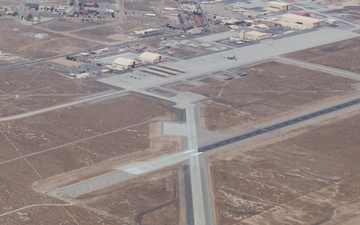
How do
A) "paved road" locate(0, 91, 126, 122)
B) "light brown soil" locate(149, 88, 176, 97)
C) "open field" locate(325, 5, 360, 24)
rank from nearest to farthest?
1. "paved road" locate(0, 91, 126, 122)
2. "light brown soil" locate(149, 88, 176, 97)
3. "open field" locate(325, 5, 360, 24)

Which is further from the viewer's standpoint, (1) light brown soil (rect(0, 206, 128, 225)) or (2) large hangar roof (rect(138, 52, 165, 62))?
(2) large hangar roof (rect(138, 52, 165, 62))

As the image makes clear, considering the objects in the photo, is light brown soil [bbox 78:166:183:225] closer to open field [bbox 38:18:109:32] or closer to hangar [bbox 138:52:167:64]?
hangar [bbox 138:52:167:64]

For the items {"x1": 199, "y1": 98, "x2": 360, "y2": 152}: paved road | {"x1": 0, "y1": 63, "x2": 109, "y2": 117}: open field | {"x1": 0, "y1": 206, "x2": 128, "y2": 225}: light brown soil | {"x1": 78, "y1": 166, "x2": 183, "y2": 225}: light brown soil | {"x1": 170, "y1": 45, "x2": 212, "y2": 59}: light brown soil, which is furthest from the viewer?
{"x1": 170, "y1": 45, "x2": 212, "y2": 59}: light brown soil

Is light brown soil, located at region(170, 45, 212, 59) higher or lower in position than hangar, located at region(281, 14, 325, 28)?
lower

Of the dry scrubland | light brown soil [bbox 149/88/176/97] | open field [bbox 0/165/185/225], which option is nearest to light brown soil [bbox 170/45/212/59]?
light brown soil [bbox 149/88/176/97]

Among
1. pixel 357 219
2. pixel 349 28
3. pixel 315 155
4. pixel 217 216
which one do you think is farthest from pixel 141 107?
pixel 349 28

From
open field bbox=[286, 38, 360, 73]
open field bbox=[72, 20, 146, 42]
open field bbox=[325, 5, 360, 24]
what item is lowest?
open field bbox=[286, 38, 360, 73]

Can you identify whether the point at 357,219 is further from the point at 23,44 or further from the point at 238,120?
the point at 23,44
